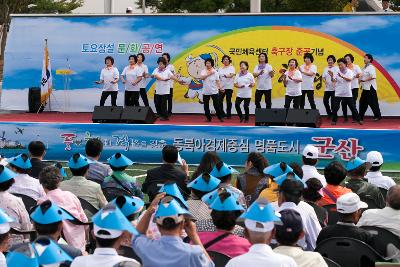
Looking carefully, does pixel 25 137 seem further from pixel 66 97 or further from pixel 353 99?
pixel 353 99

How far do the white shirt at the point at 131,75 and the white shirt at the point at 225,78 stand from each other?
6.11 feet

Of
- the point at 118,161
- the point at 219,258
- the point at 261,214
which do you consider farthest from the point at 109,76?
the point at 261,214

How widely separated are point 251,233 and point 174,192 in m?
1.23

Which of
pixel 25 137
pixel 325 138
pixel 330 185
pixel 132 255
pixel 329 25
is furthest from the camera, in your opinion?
pixel 329 25

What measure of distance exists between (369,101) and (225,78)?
323cm

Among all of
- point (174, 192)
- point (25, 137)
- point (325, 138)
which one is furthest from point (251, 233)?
point (25, 137)

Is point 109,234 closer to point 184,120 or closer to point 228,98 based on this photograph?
point 228,98

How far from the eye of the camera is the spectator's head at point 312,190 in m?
8.40

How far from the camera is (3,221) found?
226 inches

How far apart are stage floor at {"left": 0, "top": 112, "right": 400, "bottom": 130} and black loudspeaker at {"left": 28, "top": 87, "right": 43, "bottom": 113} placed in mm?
199

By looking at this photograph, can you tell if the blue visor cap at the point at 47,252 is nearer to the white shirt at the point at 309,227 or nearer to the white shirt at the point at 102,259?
the white shirt at the point at 102,259

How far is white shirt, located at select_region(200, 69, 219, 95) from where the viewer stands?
1997cm

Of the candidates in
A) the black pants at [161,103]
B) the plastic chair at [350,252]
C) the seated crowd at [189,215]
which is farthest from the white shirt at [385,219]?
the black pants at [161,103]

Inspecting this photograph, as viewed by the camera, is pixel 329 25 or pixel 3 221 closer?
pixel 3 221
